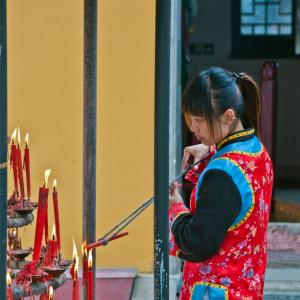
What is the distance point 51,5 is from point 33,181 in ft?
3.43

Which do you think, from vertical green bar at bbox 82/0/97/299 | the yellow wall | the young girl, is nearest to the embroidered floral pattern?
the young girl

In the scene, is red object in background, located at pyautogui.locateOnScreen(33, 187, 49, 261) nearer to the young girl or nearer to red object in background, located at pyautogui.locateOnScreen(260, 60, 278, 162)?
the young girl

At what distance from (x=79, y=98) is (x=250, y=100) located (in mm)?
2639

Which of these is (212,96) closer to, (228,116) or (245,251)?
(228,116)

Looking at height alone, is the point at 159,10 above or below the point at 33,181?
above

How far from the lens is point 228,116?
238 cm

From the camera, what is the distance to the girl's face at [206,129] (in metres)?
2.38

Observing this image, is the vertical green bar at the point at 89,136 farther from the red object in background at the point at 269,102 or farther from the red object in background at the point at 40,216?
the red object in background at the point at 269,102

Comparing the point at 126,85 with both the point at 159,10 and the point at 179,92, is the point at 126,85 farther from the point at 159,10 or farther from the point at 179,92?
the point at 159,10

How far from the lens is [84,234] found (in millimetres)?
2934

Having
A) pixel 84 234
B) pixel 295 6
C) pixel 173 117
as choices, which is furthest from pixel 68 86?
pixel 295 6

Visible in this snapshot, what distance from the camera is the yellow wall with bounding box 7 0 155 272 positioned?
5027 mm
